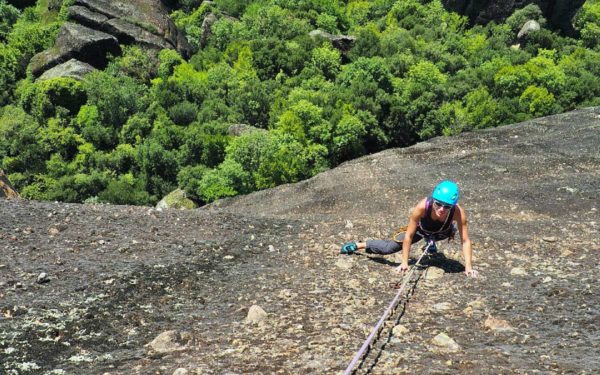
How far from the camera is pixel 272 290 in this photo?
800cm

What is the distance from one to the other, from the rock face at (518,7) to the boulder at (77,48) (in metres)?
43.3

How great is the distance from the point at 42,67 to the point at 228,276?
57.5 metres

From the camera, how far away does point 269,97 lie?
49.0m

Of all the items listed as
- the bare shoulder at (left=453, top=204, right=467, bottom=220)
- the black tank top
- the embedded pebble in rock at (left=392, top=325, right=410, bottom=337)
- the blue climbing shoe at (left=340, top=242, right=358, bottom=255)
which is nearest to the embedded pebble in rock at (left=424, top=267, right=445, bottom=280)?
the black tank top

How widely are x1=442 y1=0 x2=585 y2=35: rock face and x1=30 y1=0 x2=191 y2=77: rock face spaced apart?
36.5 metres

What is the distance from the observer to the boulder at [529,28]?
184 feet

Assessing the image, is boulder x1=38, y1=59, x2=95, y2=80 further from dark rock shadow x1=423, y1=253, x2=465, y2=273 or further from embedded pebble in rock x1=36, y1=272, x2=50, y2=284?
dark rock shadow x1=423, y1=253, x2=465, y2=273

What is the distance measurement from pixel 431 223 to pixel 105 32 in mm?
59516

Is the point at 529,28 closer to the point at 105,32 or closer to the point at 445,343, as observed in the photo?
the point at 105,32

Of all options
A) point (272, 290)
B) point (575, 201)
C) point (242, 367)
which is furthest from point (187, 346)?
point (575, 201)

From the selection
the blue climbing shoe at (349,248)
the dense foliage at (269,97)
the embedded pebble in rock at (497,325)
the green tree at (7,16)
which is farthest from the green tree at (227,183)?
the green tree at (7,16)

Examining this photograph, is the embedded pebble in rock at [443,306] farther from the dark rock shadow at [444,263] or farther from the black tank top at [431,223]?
the dark rock shadow at [444,263]

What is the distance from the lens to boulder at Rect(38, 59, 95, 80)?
54188mm

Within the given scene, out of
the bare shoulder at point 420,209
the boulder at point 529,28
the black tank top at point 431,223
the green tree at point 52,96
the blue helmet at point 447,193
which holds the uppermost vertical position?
the boulder at point 529,28
